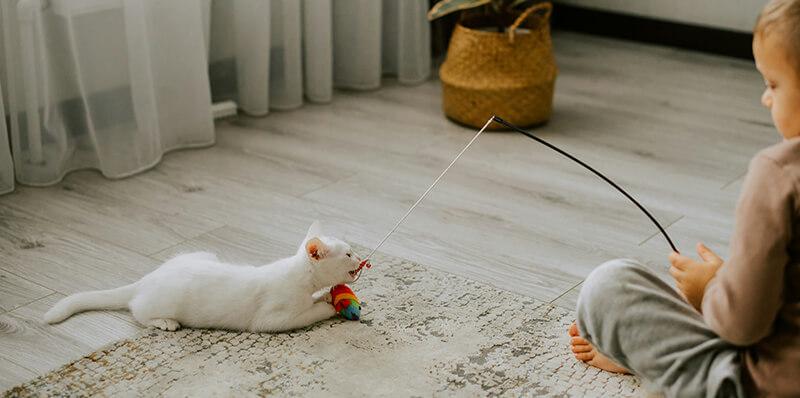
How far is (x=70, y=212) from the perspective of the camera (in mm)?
1869

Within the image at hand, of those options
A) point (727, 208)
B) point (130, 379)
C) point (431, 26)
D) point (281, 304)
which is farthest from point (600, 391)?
point (431, 26)

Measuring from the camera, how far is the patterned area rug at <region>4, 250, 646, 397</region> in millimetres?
1258

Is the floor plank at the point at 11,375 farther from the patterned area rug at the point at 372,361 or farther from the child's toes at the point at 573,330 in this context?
the child's toes at the point at 573,330

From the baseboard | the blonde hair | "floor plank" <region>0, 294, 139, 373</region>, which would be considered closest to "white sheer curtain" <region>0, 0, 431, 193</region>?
"floor plank" <region>0, 294, 139, 373</region>

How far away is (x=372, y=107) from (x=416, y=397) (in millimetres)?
1541

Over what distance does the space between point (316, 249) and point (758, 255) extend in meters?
0.69

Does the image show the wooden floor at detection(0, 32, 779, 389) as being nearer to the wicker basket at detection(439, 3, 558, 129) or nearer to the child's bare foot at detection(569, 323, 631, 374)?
the wicker basket at detection(439, 3, 558, 129)

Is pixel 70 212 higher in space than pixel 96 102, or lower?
lower

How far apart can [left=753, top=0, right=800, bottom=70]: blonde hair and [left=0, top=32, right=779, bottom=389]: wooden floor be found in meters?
0.75

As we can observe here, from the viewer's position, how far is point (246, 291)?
1.36 meters

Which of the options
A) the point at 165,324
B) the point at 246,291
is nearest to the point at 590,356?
the point at 246,291

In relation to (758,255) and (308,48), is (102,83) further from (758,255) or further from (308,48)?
(758,255)

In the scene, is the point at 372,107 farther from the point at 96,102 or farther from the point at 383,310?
the point at 383,310

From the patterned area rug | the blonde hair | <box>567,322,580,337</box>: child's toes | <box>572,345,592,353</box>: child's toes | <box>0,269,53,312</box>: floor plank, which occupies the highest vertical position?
the blonde hair
